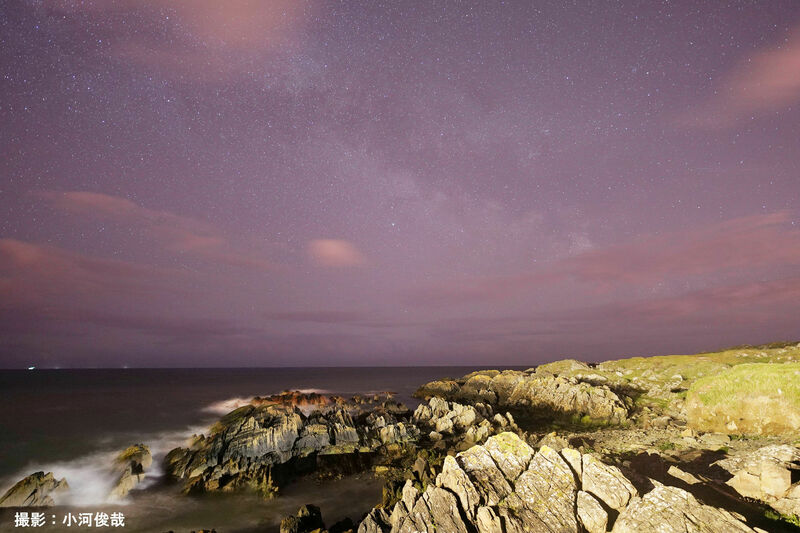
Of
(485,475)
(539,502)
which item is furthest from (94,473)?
(539,502)

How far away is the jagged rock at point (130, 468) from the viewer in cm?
3194

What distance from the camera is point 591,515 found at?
1486 centimetres

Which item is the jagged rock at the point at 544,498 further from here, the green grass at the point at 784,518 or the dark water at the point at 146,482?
the dark water at the point at 146,482

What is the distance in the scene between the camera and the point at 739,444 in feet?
94.8

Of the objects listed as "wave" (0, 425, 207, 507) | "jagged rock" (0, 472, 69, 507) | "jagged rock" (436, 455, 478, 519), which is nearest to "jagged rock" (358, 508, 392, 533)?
"jagged rock" (436, 455, 478, 519)

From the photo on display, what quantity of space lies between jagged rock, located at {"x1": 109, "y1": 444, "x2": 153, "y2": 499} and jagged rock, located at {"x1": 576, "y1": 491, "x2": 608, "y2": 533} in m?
36.4

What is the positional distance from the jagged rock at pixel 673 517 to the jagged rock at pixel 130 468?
38.3 metres

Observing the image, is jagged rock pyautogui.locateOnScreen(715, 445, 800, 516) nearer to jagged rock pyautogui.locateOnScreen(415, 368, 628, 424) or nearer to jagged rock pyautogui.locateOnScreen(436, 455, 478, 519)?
jagged rock pyautogui.locateOnScreen(436, 455, 478, 519)

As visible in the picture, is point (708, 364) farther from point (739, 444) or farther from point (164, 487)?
point (164, 487)

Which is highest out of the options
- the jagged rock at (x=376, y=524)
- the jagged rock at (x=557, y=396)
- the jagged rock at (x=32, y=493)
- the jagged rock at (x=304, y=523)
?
the jagged rock at (x=376, y=524)

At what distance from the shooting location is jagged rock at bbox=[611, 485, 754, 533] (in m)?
12.6

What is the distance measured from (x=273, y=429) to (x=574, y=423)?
39920 mm

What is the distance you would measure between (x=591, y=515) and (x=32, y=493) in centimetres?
4095

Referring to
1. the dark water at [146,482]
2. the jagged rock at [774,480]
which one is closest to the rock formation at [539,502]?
the jagged rock at [774,480]
